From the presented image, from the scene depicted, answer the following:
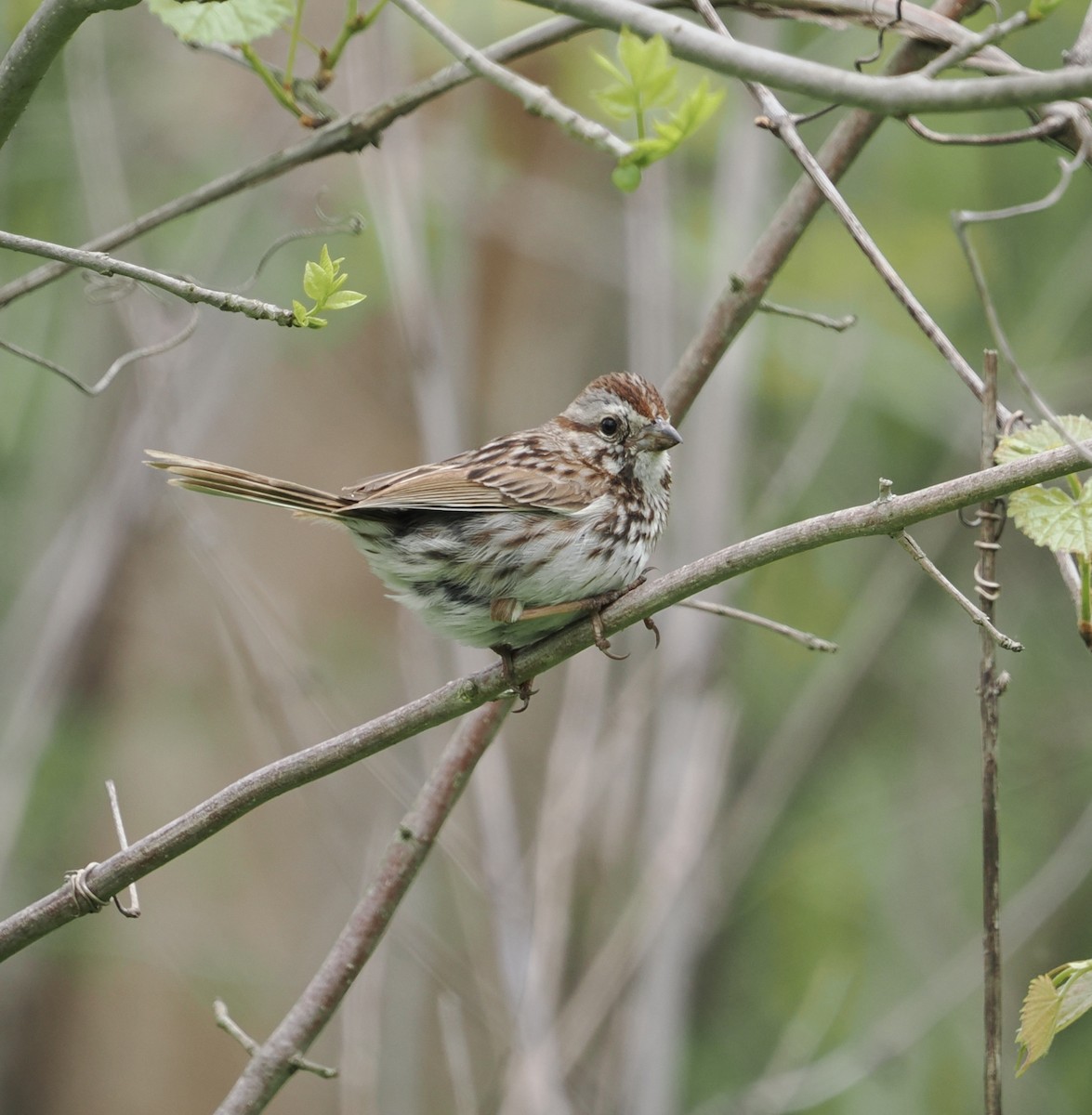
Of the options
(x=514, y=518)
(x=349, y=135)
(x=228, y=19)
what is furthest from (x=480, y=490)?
(x=228, y=19)

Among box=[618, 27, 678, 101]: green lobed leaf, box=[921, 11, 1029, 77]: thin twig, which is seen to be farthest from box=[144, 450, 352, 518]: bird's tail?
box=[921, 11, 1029, 77]: thin twig

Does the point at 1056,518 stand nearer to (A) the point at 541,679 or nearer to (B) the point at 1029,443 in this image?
(B) the point at 1029,443

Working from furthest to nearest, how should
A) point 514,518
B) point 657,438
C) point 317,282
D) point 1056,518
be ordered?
1. point 657,438
2. point 514,518
3. point 1056,518
4. point 317,282

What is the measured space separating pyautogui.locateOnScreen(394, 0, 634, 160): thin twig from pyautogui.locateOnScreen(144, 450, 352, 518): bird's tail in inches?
49.9

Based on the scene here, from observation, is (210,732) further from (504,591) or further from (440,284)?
(504,591)

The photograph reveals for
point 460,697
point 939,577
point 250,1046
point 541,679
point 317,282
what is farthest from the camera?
point 541,679

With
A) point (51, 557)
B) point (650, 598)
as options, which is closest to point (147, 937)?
point (51, 557)

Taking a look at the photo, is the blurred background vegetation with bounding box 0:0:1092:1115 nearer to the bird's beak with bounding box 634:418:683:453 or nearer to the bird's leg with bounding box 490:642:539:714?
the bird's beak with bounding box 634:418:683:453

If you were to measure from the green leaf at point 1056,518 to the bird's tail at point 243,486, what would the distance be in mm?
1463

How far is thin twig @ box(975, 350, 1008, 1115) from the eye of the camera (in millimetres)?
2105

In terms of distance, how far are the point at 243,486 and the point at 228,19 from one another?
3.06 feet

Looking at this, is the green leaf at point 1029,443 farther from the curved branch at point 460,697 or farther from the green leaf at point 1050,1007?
the green leaf at point 1050,1007

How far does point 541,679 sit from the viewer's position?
21.3 feet

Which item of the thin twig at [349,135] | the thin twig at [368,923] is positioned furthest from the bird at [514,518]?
the thin twig at [349,135]
